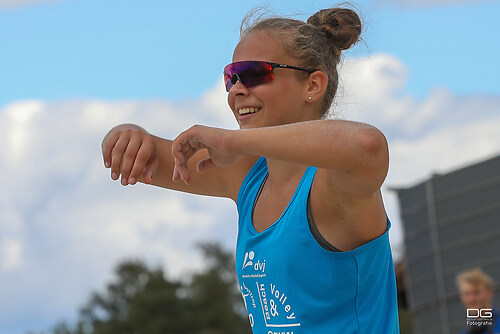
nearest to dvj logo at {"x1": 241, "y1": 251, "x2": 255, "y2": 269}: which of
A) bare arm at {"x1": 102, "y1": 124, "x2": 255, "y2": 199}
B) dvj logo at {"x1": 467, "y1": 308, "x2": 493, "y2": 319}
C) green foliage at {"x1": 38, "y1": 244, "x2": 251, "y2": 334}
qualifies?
bare arm at {"x1": 102, "y1": 124, "x2": 255, "y2": 199}

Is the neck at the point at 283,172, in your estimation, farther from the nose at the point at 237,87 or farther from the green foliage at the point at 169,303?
the green foliage at the point at 169,303

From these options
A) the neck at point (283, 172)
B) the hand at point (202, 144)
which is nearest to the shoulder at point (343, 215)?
the neck at point (283, 172)

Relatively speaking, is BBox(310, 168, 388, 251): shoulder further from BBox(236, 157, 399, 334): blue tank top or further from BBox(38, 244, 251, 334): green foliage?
BBox(38, 244, 251, 334): green foliage

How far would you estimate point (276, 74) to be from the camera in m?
2.67

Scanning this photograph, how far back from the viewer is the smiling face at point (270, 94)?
265 centimetres

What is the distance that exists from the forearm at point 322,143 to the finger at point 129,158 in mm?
476

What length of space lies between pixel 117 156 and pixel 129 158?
1.5 inches

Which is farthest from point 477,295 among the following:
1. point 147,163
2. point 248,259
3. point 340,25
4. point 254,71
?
point 147,163

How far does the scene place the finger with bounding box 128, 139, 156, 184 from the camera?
2441 mm

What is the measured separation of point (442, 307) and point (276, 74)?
947cm

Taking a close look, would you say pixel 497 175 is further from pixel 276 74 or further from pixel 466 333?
pixel 276 74

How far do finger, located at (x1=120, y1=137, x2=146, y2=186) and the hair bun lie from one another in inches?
32.3

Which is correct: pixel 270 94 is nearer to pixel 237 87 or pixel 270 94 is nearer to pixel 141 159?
pixel 237 87

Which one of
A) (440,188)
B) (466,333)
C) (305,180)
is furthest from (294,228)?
(440,188)
